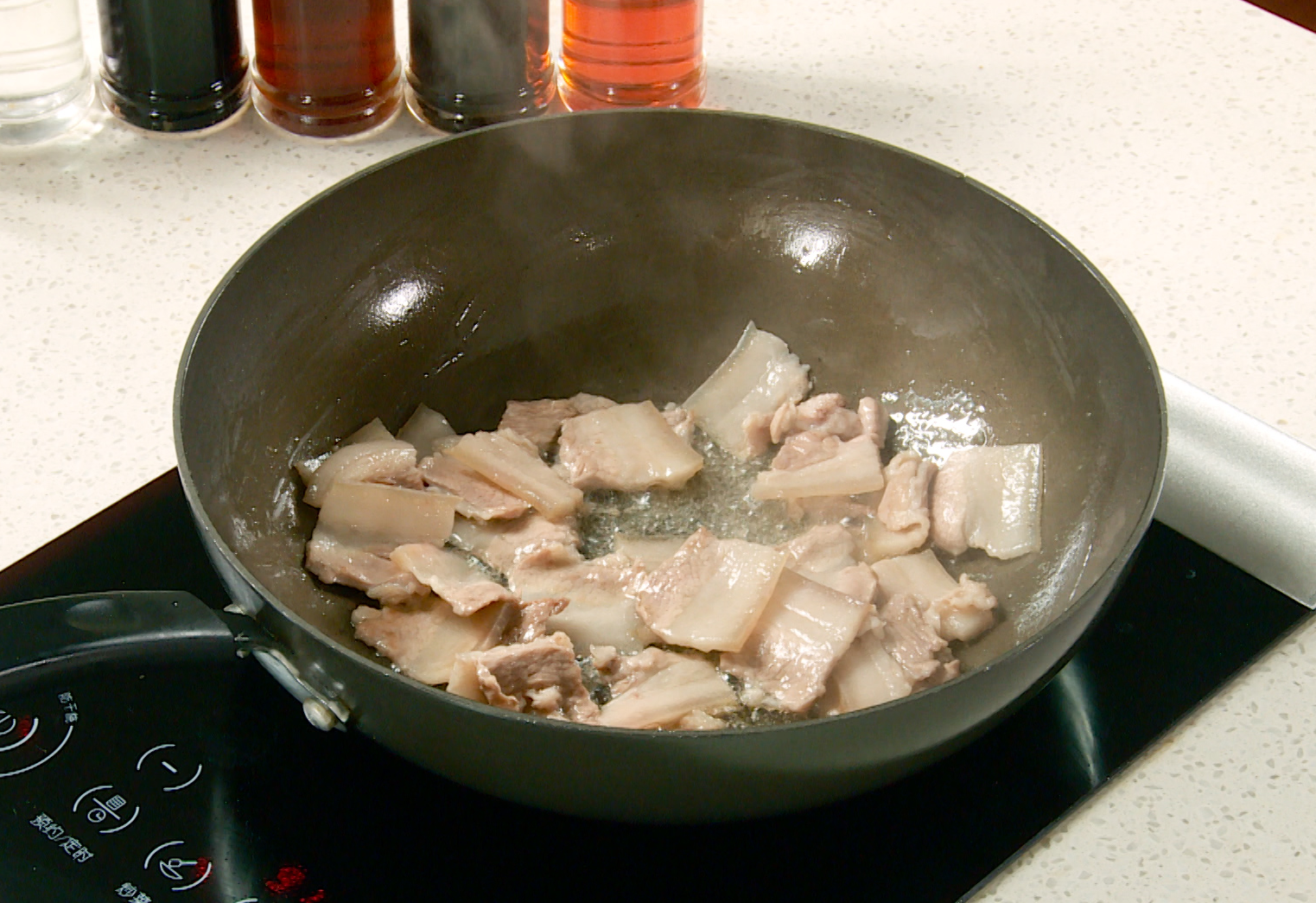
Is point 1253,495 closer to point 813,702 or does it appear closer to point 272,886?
point 813,702

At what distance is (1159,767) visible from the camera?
715mm

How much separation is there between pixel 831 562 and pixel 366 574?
294mm

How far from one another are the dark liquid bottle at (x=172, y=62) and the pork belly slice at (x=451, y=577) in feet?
1.63

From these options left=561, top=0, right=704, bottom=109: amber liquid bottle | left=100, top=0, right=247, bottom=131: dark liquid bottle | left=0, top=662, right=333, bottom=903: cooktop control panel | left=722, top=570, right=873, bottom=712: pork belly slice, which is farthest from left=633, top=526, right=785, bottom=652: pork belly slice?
left=100, top=0, right=247, bottom=131: dark liquid bottle

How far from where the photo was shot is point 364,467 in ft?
2.87

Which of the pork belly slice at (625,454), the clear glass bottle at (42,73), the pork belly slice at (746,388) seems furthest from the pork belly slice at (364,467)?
the clear glass bottle at (42,73)

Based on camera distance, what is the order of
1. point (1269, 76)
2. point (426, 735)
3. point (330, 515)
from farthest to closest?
point (1269, 76) → point (330, 515) → point (426, 735)

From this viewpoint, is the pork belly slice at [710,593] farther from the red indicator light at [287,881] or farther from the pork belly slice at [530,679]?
the red indicator light at [287,881]

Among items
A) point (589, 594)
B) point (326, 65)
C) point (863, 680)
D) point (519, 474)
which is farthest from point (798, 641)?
point (326, 65)

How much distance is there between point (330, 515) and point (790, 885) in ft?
1.21

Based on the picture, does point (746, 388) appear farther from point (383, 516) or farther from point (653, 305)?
point (383, 516)

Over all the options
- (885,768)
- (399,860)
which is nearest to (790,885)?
(885,768)

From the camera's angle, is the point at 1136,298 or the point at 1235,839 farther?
the point at 1136,298

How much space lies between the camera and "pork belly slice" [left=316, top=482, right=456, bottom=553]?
2.75ft
